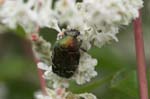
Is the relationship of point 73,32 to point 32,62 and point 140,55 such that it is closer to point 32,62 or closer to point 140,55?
point 140,55

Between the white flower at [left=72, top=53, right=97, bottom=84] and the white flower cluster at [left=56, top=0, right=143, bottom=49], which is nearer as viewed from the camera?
the white flower cluster at [left=56, top=0, right=143, bottom=49]

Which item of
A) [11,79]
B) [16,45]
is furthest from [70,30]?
[16,45]

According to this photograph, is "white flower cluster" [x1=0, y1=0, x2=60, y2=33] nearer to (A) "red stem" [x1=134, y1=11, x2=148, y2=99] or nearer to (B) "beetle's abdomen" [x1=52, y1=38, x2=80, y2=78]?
(B) "beetle's abdomen" [x1=52, y1=38, x2=80, y2=78]

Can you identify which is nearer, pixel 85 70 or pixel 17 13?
pixel 17 13

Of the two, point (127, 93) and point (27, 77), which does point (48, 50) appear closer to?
point (127, 93)

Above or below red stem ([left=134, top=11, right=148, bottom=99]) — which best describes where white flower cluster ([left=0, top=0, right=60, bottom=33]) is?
below

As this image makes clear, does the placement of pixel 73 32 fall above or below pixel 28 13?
above

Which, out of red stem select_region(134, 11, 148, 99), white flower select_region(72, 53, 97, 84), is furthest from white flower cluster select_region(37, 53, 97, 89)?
red stem select_region(134, 11, 148, 99)

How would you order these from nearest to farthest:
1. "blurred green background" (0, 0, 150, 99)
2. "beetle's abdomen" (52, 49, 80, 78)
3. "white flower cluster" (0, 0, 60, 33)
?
"white flower cluster" (0, 0, 60, 33), "beetle's abdomen" (52, 49, 80, 78), "blurred green background" (0, 0, 150, 99)

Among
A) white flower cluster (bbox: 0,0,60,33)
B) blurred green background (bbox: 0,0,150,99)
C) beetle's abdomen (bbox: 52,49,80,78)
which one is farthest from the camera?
blurred green background (bbox: 0,0,150,99)

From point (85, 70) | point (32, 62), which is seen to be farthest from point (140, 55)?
point (32, 62)
